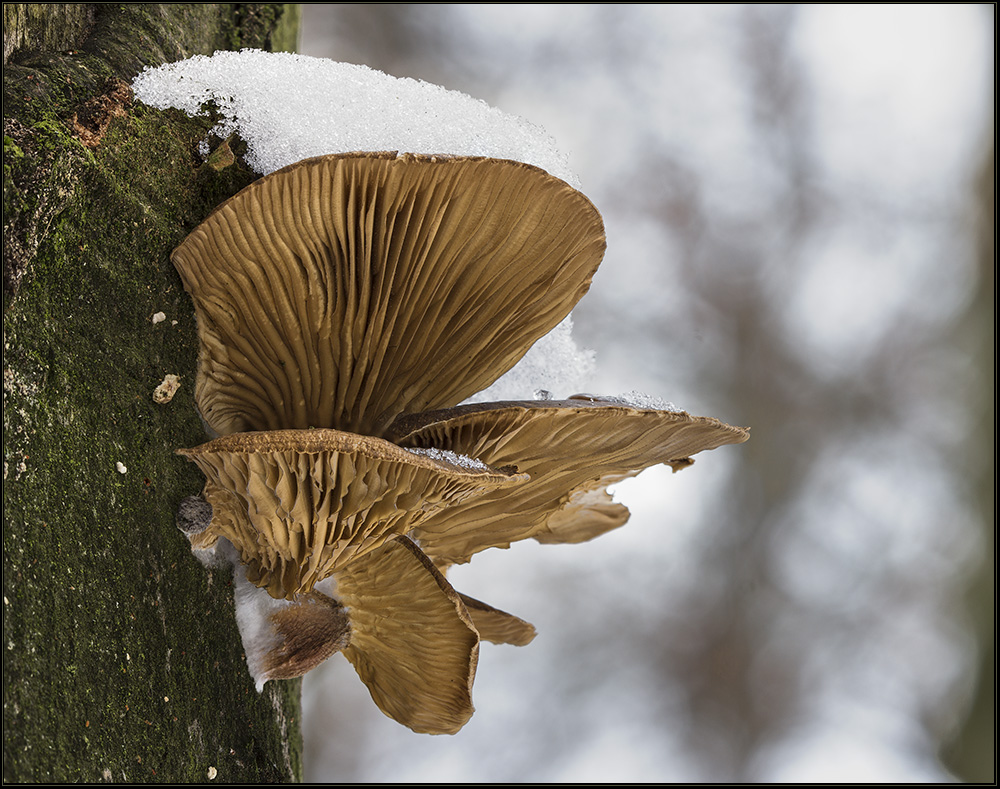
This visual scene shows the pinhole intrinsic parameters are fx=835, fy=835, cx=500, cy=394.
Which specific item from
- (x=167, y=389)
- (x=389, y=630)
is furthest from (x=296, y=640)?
(x=167, y=389)

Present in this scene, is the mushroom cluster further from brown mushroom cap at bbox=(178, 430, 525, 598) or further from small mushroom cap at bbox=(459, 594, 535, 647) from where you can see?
small mushroom cap at bbox=(459, 594, 535, 647)

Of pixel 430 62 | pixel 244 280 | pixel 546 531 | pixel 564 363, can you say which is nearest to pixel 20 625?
pixel 244 280

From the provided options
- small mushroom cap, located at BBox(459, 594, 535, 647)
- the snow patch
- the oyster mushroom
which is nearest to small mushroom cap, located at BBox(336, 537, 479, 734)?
the oyster mushroom

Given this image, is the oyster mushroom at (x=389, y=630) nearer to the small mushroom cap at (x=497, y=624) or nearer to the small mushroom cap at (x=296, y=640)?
the small mushroom cap at (x=296, y=640)

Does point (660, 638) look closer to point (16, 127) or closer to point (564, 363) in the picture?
point (564, 363)

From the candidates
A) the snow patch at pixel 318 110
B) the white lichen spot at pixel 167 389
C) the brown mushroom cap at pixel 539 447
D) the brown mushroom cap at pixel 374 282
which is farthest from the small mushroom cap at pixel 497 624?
the snow patch at pixel 318 110

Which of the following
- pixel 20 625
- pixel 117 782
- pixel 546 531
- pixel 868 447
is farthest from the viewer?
pixel 868 447

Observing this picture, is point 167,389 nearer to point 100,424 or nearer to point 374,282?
point 100,424
